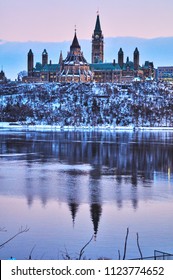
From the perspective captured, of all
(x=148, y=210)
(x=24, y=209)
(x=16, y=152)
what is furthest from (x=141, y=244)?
(x=16, y=152)

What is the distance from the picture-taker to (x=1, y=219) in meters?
19.5

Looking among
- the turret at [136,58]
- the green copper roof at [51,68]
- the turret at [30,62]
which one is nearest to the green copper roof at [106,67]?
the turret at [136,58]

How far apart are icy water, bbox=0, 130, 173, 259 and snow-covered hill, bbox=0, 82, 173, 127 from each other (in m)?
84.9

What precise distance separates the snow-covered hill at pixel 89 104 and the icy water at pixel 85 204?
8487 cm

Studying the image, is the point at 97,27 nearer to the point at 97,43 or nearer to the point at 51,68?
the point at 97,43

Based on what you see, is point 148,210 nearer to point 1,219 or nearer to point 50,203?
point 50,203

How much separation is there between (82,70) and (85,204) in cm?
14135

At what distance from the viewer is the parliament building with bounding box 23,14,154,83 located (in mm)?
160750

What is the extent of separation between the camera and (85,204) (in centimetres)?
2255

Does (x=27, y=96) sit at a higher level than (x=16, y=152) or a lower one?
higher

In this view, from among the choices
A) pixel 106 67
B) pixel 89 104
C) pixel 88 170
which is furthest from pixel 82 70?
pixel 88 170

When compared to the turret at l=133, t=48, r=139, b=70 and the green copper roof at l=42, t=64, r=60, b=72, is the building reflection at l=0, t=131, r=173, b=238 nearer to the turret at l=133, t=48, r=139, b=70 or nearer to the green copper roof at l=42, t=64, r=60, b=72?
the green copper roof at l=42, t=64, r=60, b=72

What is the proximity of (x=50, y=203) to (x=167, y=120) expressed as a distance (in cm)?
10937

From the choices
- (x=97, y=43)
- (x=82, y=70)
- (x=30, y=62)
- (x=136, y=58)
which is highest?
(x=97, y=43)
